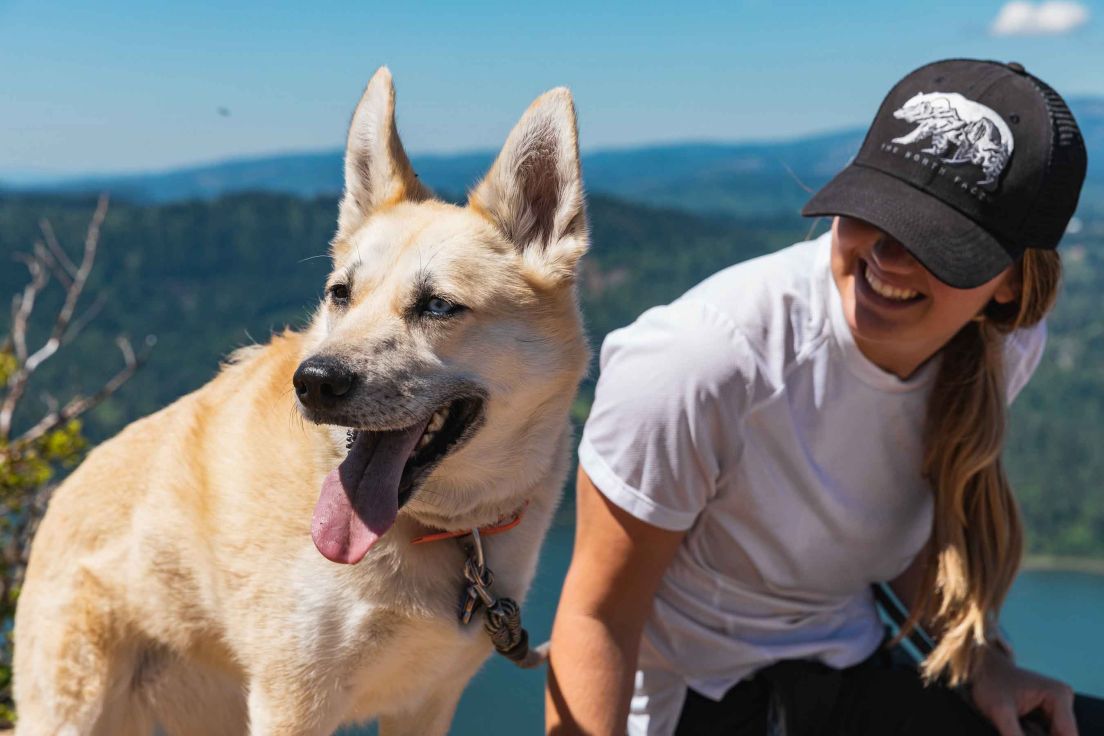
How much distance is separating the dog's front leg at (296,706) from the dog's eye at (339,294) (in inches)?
29.8

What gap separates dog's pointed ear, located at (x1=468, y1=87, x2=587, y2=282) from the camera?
2068 millimetres

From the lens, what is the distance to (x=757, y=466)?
224 cm

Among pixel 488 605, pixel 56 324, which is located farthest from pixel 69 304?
pixel 488 605

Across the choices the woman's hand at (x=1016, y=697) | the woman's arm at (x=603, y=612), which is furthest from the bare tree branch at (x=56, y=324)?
the woman's hand at (x=1016, y=697)

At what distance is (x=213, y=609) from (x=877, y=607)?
5.33 ft

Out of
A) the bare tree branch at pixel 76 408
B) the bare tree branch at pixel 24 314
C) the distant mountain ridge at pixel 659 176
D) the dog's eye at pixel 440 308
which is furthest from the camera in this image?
the distant mountain ridge at pixel 659 176

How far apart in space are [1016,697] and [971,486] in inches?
20.9

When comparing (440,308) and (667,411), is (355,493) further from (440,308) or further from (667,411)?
(667,411)

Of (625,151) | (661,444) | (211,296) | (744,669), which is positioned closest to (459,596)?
(661,444)

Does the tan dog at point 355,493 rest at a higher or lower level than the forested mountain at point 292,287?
higher

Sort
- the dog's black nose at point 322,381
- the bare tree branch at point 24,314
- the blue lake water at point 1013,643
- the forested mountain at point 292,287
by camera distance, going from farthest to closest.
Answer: the forested mountain at point 292,287 < the bare tree branch at point 24,314 < the blue lake water at point 1013,643 < the dog's black nose at point 322,381

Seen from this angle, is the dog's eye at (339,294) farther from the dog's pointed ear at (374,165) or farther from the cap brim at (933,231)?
the cap brim at (933,231)

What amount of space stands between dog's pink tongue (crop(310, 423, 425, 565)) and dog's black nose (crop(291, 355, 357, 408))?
158mm

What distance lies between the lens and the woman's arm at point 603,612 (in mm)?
2201
